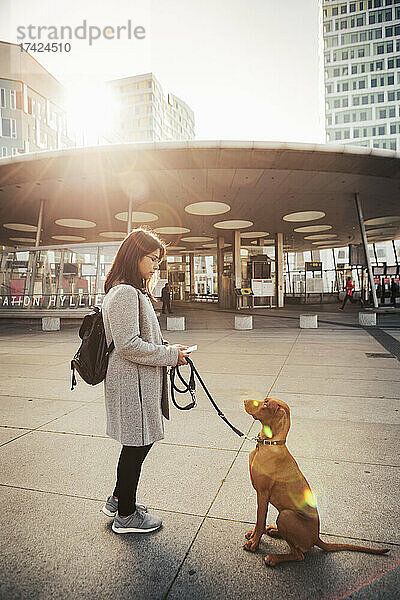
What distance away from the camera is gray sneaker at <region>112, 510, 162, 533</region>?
8.18 feet

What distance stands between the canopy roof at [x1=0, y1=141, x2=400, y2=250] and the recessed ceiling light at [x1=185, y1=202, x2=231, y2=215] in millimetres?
157

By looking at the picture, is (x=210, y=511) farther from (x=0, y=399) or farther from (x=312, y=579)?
(x=0, y=399)

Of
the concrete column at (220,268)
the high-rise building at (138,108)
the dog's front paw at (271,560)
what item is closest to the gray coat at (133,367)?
the dog's front paw at (271,560)

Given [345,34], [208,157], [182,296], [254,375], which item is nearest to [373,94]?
[345,34]

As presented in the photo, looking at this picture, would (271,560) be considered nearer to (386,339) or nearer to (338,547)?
(338,547)

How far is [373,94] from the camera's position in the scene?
81.1 metres

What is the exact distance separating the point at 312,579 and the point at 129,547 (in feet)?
3.36

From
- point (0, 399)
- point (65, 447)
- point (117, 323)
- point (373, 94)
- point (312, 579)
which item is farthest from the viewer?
point (373, 94)

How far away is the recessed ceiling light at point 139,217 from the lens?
2415 centimetres

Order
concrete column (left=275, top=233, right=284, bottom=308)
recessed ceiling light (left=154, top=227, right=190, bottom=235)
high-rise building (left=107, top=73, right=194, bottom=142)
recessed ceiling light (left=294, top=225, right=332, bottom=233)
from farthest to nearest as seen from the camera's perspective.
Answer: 1. high-rise building (left=107, top=73, right=194, bottom=142)
2. concrete column (left=275, top=233, right=284, bottom=308)
3. recessed ceiling light (left=294, top=225, right=332, bottom=233)
4. recessed ceiling light (left=154, top=227, right=190, bottom=235)

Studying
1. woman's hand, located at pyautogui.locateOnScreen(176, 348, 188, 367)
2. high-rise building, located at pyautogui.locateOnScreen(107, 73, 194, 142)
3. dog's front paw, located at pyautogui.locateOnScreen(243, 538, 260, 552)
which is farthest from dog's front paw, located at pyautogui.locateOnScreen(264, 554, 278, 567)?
high-rise building, located at pyautogui.locateOnScreen(107, 73, 194, 142)

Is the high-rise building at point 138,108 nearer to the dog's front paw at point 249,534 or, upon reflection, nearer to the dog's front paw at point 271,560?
the dog's front paw at point 249,534

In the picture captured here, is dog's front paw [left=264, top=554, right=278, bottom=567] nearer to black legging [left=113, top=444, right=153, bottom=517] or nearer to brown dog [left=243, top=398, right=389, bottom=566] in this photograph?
brown dog [left=243, top=398, right=389, bottom=566]

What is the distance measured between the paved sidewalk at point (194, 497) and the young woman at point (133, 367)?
0.31 metres
